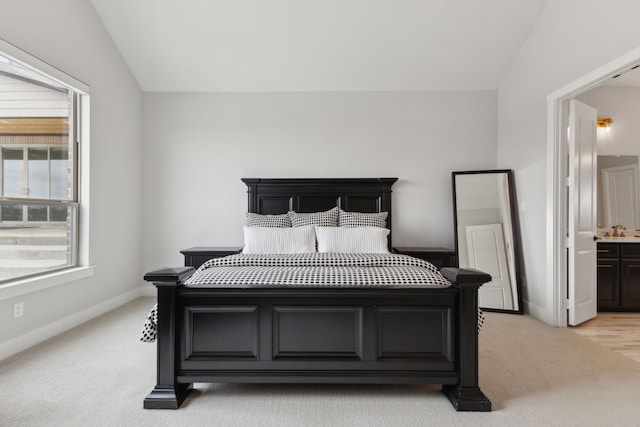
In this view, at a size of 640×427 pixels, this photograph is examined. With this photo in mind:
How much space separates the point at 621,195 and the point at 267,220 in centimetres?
443

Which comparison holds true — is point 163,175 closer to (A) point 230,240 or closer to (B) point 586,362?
(A) point 230,240

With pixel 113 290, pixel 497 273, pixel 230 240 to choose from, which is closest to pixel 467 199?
pixel 497 273

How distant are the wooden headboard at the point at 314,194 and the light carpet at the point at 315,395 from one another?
7.05 feet

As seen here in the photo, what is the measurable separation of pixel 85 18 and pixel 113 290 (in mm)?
2842

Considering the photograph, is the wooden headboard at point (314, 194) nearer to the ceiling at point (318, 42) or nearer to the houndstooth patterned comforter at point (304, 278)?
the ceiling at point (318, 42)

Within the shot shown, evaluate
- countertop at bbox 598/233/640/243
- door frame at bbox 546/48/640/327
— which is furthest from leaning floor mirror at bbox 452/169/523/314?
countertop at bbox 598/233/640/243

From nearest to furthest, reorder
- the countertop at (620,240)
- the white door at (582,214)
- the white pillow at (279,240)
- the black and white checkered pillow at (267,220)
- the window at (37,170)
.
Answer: the window at (37,170) < the white door at (582,214) < the white pillow at (279,240) < the countertop at (620,240) < the black and white checkered pillow at (267,220)

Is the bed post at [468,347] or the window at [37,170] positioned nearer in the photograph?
the bed post at [468,347]

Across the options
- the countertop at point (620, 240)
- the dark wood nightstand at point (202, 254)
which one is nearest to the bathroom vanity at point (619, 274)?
the countertop at point (620, 240)

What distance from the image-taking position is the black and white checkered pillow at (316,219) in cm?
434

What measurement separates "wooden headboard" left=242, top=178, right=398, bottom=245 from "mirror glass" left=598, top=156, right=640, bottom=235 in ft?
8.92

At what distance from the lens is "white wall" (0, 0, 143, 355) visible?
2.99 metres

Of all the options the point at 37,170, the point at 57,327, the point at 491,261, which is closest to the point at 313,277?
the point at 57,327

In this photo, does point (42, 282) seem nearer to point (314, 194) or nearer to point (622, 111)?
point (314, 194)
